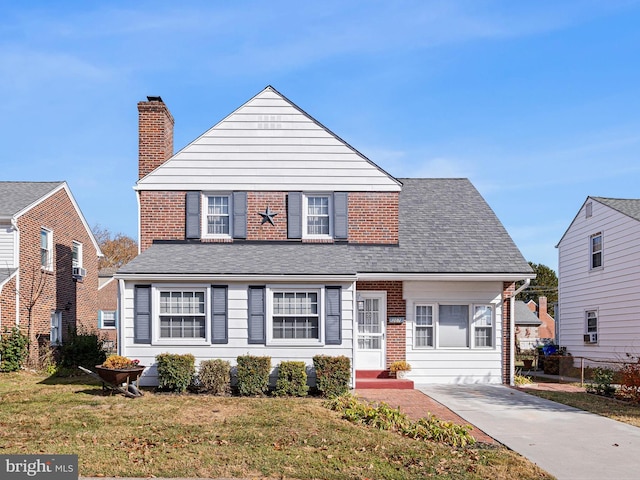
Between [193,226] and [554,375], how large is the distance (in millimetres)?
15265

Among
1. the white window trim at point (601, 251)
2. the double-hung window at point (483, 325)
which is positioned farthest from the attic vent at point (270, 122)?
the white window trim at point (601, 251)

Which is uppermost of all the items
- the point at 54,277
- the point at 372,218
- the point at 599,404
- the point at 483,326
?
the point at 372,218

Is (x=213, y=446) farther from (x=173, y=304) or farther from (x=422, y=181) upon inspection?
(x=422, y=181)

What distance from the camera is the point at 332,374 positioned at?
49.2ft

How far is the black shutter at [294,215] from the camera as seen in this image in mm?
18547

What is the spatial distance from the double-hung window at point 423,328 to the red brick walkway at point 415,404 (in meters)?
2.13

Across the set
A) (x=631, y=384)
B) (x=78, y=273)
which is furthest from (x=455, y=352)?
(x=78, y=273)

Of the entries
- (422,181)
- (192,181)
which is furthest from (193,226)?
(422,181)

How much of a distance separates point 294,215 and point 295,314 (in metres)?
3.59

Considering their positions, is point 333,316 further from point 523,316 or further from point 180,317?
point 523,316

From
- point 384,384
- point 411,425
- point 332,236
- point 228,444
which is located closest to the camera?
point 228,444

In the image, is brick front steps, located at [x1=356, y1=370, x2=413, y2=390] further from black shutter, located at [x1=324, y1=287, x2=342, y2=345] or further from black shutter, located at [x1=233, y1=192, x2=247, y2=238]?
black shutter, located at [x1=233, y1=192, x2=247, y2=238]

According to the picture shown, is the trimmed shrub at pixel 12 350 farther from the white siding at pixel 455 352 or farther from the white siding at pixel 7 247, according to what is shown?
the white siding at pixel 455 352

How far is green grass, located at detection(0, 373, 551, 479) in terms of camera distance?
8.34 meters
